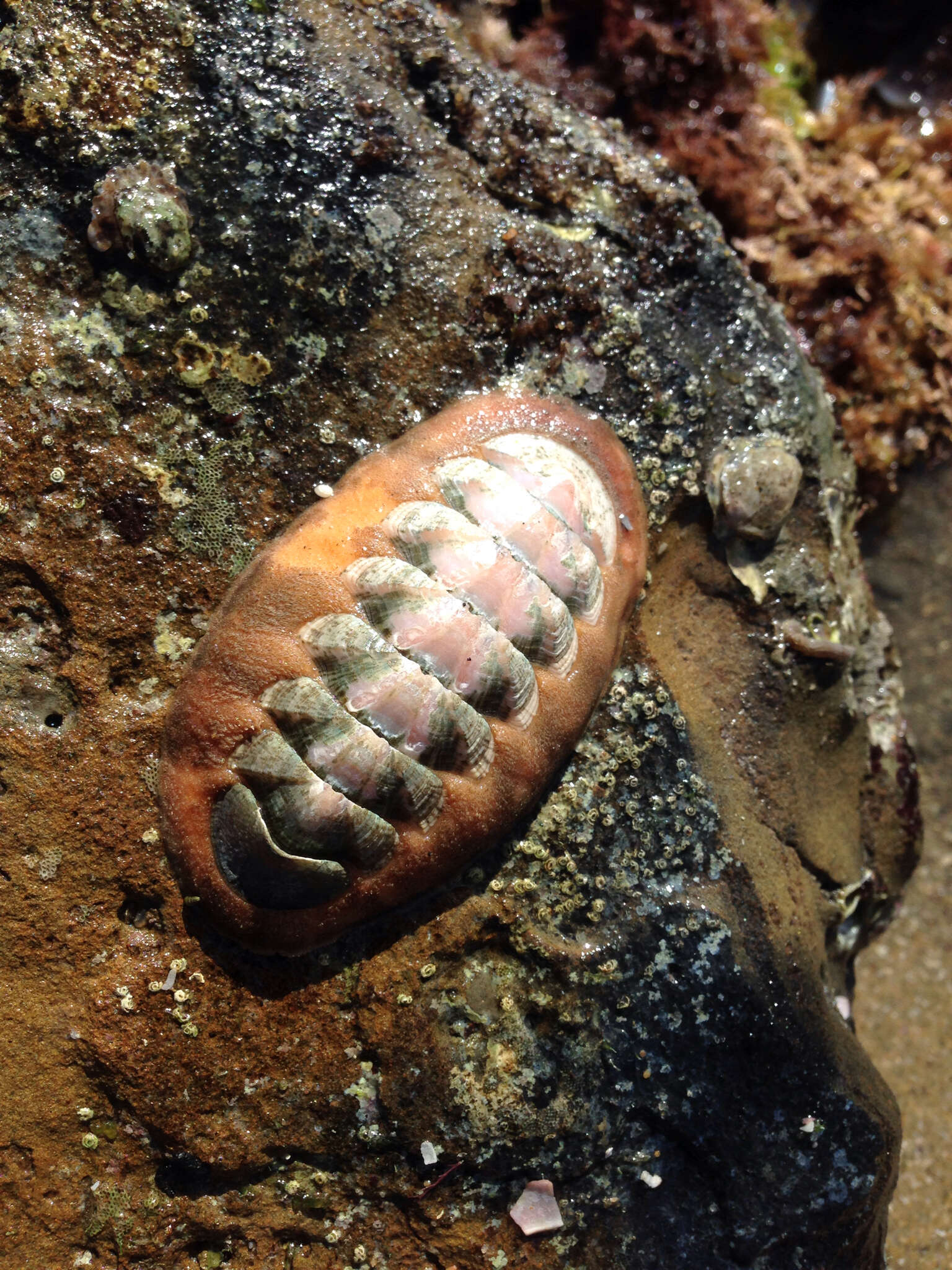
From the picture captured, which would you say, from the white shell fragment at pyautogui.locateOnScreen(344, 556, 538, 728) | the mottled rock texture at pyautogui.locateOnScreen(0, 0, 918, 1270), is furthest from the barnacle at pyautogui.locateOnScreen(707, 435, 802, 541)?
the white shell fragment at pyautogui.locateOnScreen(344, 556, 538, 728)

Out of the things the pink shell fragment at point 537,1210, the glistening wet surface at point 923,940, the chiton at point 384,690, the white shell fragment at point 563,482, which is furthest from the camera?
the glistening wet surface at point 923,940

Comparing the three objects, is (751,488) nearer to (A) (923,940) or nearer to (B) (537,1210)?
(B) (537,1210)

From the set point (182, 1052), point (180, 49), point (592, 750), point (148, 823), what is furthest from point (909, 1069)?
point (180, 49)

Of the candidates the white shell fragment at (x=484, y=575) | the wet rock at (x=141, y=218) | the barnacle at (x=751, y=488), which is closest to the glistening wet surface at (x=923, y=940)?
the barnacle at (x=751, y=488)

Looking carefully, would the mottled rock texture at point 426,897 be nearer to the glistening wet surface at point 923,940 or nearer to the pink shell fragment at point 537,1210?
the pink shell fragment at point 537,1210

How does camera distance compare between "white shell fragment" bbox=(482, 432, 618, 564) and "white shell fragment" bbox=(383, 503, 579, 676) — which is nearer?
"white shell fragment" bbox=(383, 503, 579, 676)

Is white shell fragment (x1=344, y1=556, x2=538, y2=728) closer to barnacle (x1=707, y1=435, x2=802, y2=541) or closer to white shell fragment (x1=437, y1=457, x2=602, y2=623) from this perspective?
white shell fragment (x1=437, y1=457, x2=602, y2=623)
